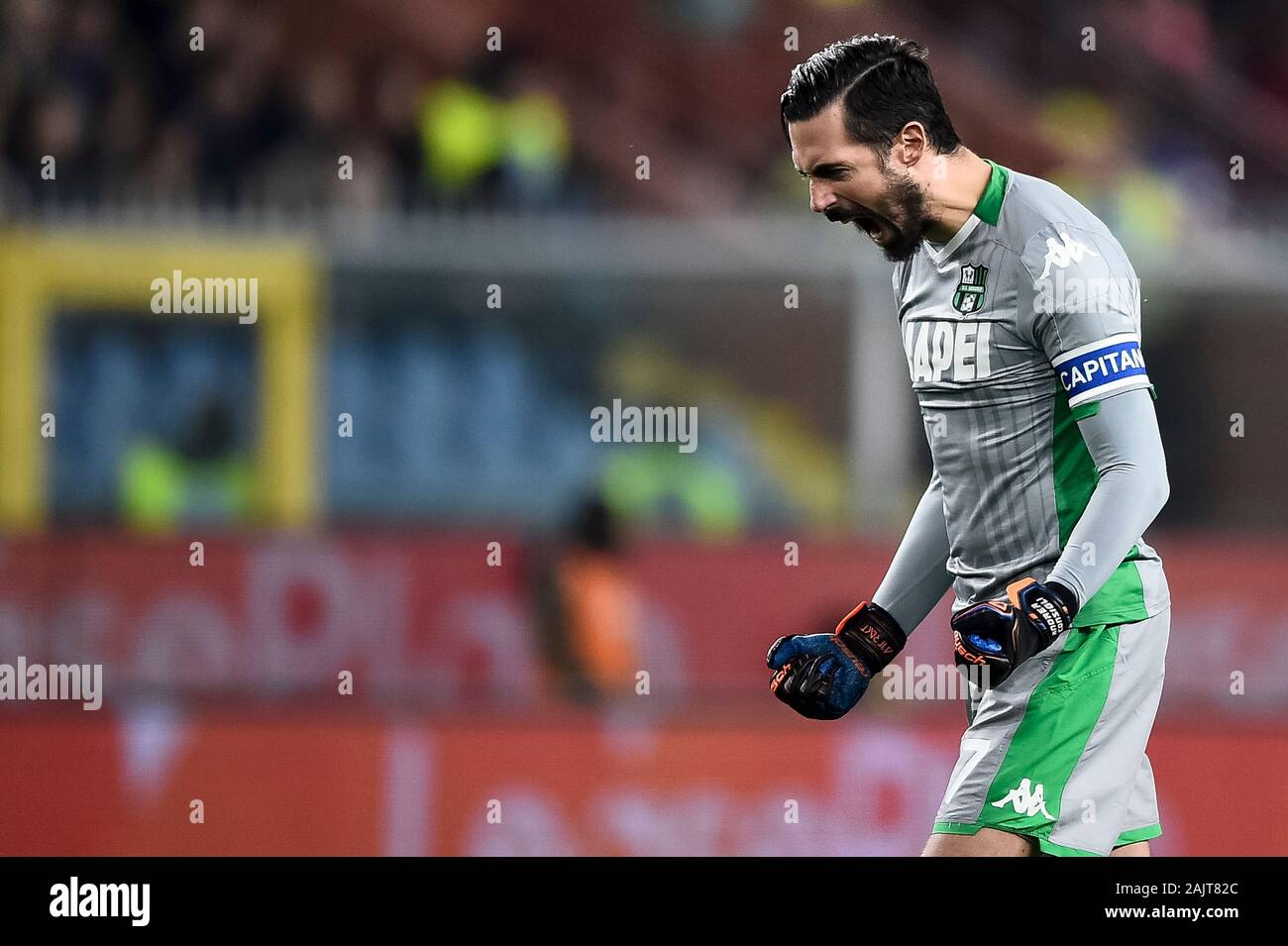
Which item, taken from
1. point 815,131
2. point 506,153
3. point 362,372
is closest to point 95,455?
point 362,372

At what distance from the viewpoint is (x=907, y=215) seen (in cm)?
281

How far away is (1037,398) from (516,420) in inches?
263

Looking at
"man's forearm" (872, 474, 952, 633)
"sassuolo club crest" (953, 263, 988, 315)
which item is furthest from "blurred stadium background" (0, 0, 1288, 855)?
"sassuolo club crest" (953, 263, 988, 315)

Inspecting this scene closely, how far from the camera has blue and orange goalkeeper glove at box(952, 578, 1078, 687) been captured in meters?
2.51

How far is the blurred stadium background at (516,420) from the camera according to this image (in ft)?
19.0

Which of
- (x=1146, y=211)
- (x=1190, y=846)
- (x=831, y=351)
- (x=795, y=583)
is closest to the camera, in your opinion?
(x=1190, y=846)

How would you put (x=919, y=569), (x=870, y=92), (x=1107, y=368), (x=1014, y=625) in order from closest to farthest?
(x=1014, y=625)
(x=1107, y=368)
(x=870, y=92)
(x=919, y=569)

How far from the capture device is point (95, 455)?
351 inches

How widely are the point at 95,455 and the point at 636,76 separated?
13.9ft

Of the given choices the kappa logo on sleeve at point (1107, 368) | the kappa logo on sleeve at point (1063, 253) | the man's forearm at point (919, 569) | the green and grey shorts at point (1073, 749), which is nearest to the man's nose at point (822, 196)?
the kappa logo on sleeve at point (1063, 253)

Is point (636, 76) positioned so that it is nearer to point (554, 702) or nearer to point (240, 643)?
point (240, 643)

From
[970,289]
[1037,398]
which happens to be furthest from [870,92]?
[1037,398]

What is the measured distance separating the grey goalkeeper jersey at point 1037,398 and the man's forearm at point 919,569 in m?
0.08

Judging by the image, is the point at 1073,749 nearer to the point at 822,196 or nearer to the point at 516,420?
A: the point at 822,196
